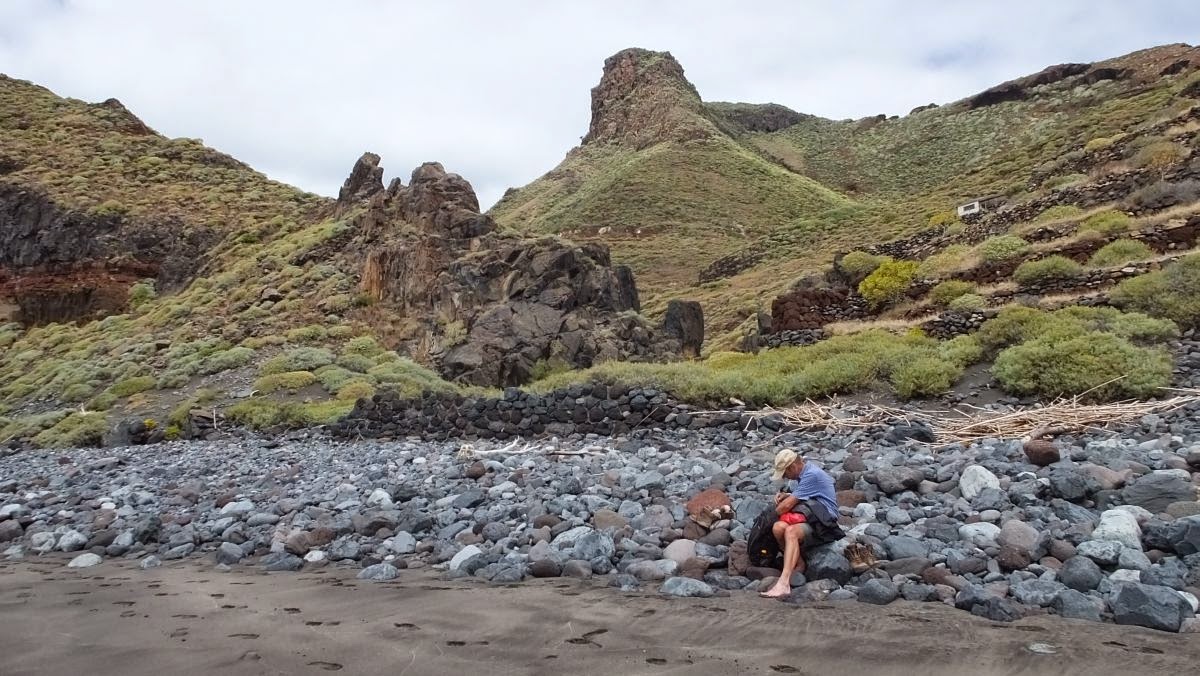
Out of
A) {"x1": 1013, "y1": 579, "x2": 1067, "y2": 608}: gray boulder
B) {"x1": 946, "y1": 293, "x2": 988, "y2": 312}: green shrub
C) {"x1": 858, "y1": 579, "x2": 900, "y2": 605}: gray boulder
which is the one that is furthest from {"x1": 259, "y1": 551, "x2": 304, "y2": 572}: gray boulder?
{"x1": 946, "y1": 293, "x2": 988, "y2": 312}: green shrub

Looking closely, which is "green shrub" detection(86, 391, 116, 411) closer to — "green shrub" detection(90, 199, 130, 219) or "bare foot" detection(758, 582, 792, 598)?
"bare foot" detection(758, 582, 792, 598)

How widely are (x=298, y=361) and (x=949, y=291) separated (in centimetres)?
1851

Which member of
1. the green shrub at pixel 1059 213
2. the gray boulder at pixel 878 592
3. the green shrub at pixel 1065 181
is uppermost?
the green shrub at pixel 1065 181

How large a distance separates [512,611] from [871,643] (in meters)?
2.10

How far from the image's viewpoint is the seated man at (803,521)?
15.1ft

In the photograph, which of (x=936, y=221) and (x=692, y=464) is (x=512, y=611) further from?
(x=936, y=221)

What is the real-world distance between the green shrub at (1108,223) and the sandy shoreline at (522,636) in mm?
19328

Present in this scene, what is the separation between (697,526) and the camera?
18.7 ft

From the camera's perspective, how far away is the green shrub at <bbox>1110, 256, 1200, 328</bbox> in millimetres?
12758

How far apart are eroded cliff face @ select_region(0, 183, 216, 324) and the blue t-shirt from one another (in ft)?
114

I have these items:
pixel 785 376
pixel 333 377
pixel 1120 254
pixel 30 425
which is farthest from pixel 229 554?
pixel 1120 254

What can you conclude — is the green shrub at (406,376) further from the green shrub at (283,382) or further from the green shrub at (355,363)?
the green shrub at (283,382)

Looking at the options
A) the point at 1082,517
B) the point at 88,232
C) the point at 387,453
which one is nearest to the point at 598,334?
the point at 387,453

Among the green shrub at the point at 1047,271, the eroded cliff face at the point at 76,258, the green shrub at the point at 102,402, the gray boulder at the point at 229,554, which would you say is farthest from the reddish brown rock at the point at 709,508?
the eroded cliff face at the point at 76,258
